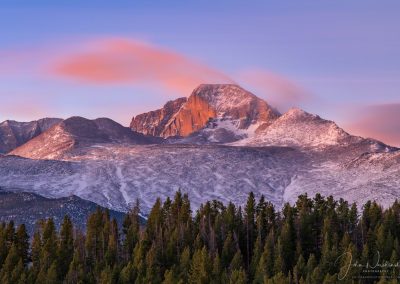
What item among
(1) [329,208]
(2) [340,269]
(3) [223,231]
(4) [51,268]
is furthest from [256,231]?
(4) [51,268]

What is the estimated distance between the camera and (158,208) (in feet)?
654

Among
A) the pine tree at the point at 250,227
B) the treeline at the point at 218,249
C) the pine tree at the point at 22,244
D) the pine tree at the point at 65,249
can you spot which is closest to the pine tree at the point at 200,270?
the treeline at the point at 218,249

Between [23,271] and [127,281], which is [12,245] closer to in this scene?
[23,271]

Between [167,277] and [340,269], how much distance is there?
1355 inches

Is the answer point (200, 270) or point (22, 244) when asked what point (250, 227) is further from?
point (22, 244)

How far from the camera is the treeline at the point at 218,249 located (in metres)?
148

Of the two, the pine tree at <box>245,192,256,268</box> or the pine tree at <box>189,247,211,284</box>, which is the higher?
the pine tree at <box>245,192,256,268</box>

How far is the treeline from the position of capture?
487 feet

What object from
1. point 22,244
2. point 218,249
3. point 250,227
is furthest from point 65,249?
point 250,227
